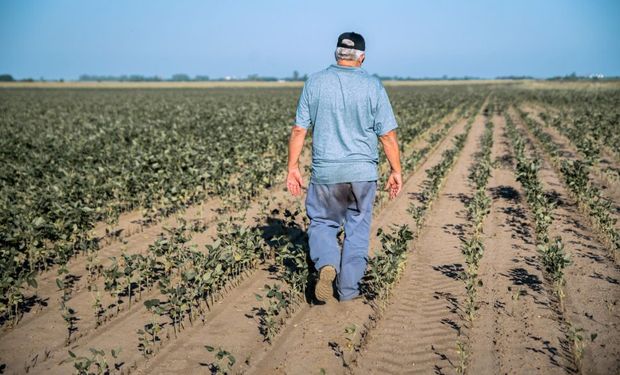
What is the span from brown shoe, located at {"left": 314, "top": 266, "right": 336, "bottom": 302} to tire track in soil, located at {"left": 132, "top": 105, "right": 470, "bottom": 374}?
212mm

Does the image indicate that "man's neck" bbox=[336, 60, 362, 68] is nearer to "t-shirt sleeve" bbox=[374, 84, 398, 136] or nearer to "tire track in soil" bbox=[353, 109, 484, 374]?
"t-shirt sleeve" bbox=[374, 84, 398, 136]

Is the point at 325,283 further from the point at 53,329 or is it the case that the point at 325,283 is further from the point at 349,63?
the point at 53,329

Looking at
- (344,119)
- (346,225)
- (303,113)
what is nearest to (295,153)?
(303,113)

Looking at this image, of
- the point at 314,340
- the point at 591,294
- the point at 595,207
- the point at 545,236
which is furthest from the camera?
the point at 595,207

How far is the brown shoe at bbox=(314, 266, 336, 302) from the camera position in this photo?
388cm

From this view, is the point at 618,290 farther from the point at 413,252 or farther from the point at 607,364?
the point at 413,252

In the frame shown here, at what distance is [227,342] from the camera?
363cm

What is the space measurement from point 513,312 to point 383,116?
2157 millimetres

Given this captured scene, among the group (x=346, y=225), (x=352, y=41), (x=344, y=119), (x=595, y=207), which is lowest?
(x=595, y=207)

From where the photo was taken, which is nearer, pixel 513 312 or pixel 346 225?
pixel 513 312

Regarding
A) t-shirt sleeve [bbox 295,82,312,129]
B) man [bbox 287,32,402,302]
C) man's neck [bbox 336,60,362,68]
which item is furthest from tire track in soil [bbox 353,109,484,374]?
man's neck [bbox 336,60,362,68]

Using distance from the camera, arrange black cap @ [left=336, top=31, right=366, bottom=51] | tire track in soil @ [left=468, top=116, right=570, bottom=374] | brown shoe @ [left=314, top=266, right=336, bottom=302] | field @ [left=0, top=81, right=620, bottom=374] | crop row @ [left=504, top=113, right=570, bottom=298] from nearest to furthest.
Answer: tire track in soil @ [left=468, top=116, right=570, bottom=374], field @ [left=0, top=81, right=620, bottom=374], black cap @ [left=336, top=31, right=366, bottom=51], brown shoe @ [left=314, top=266, right=336, bottom=302], crop row @ [left=504, top=113, right=570, bottom=298]

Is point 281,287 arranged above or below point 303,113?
below

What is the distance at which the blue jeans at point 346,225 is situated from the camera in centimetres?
398
